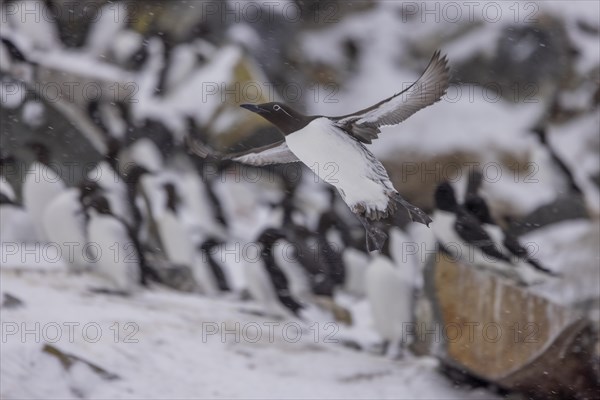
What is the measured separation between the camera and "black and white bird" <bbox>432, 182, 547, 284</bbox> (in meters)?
5.21

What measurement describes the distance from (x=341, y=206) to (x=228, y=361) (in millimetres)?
4393

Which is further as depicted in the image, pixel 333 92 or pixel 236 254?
pixel 333 92

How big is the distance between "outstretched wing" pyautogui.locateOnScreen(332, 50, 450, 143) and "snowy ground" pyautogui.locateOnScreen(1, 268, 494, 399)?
1.97 m

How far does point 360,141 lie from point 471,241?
2874 mm

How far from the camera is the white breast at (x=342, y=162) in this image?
8.62ft

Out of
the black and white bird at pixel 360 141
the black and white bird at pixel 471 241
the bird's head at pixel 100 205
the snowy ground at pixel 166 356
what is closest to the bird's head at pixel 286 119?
the black and white bird at pixel 360 141

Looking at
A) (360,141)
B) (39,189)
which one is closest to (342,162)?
(360,141)

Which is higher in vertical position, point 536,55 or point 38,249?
point 536,55

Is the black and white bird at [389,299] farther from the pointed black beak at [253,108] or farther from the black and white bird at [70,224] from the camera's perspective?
the pointed black beak at [253,108]

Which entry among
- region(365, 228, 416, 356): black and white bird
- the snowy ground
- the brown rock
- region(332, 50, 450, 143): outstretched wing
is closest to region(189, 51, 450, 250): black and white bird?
region(332, 50, 450, 143): outstretched wing

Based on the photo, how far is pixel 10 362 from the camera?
3.92m

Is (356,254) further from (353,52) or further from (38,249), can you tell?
(353,52)

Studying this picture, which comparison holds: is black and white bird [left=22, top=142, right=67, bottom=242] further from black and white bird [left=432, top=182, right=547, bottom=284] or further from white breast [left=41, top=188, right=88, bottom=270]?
black and white bird [left=432, top=182, right=547, bottom=284]

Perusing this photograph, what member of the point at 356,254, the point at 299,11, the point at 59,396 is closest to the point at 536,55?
the point at 299,11
